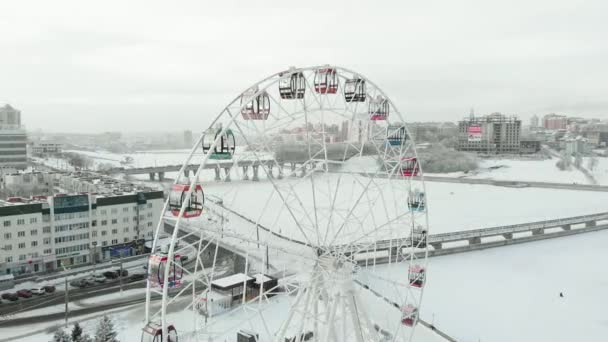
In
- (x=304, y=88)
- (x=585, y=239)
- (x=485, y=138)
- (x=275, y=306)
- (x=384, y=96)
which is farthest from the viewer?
(x=485, y=138)

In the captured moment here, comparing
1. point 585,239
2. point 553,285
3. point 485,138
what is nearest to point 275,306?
point 553,285

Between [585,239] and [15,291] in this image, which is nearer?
[15,291]

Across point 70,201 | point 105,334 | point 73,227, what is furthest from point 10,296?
point 105,334

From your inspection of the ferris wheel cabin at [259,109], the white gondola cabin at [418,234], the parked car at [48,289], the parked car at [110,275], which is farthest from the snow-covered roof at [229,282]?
the ferris wheel cabin at [259,109]

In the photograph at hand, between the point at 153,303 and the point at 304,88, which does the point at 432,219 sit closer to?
the point at 153,303

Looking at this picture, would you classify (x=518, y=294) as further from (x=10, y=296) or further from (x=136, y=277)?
(x=10, y=296)

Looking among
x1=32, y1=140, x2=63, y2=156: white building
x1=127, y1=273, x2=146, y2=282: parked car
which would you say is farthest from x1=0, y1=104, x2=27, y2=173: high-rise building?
x1=127, y1=273, x2=146, y2=282: parked car

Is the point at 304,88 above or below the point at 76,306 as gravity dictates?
above
